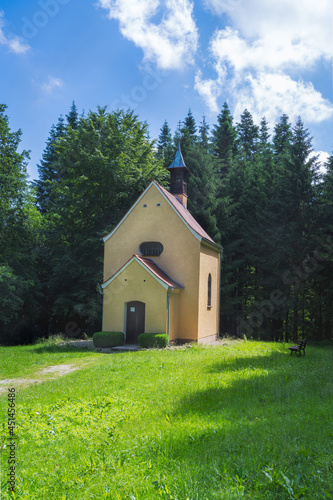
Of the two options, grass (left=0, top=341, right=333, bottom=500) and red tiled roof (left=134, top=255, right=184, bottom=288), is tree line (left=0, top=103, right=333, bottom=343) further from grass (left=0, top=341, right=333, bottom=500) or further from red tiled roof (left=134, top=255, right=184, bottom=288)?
grass (left=0, top=341, right=333, bottom=500)

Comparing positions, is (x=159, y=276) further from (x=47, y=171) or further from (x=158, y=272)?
(x=47, y=171)

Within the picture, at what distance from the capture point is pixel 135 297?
18.2m

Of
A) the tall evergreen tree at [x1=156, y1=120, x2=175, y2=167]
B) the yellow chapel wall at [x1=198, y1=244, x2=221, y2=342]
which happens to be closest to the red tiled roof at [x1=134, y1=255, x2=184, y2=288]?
the yellow chapel wall at [x1=198, y1=244, x2=221, y2=342]

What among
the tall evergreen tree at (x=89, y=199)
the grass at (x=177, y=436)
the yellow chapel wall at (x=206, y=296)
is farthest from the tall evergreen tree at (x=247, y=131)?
the grass at (x=177, y=436)

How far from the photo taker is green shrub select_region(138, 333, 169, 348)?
1680 centimetres

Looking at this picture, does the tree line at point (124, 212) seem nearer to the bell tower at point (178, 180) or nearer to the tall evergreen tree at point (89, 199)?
the tall evergreen tree at point (89, 199)

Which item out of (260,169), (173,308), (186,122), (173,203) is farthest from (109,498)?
(186,122)

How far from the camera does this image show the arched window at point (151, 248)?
20.2 metres

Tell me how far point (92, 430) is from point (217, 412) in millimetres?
2096

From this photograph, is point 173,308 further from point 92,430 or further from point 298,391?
point 92,430

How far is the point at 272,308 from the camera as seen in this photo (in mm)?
26906

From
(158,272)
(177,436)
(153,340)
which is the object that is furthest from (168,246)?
(177,436)

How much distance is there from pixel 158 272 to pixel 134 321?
8.75 feet

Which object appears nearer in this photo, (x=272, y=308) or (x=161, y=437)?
(x=161, y=437)
